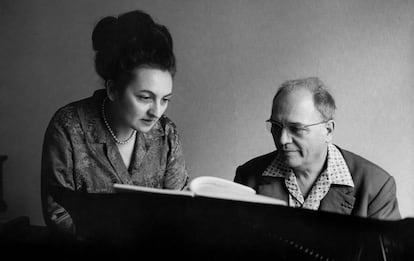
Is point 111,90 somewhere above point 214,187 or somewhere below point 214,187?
above

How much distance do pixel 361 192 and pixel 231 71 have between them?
0.60 m

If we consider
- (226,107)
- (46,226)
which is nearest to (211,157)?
(226,107)

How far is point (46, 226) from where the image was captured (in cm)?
168

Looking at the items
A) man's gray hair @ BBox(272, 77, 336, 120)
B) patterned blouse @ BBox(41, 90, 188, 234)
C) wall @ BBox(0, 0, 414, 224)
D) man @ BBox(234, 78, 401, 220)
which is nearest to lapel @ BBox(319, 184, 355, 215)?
man @ BBox(234, 78, 401, 220)

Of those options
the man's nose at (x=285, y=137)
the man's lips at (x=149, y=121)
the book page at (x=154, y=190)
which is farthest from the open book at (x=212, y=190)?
the man's lips at (x=149, y=121)

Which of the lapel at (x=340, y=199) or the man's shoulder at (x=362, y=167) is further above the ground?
the man's shoulder at (x=362, y=167)

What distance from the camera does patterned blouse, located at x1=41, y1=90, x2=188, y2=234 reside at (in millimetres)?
1584

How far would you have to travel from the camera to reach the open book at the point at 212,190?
965mm

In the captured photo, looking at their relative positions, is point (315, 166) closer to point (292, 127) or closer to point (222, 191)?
point (292, 127)

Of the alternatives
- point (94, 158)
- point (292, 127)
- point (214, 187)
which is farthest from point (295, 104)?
point (94, 158)

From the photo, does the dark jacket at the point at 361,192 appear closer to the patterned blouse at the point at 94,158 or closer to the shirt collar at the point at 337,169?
the shirt collar at the point at 337,169

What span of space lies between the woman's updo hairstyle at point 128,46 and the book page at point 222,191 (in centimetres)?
55

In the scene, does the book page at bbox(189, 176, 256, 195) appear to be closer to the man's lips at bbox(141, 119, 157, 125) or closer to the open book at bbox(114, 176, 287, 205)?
the open book at bbox(114, 176, 287, 205)

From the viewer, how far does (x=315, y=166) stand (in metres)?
1.50
